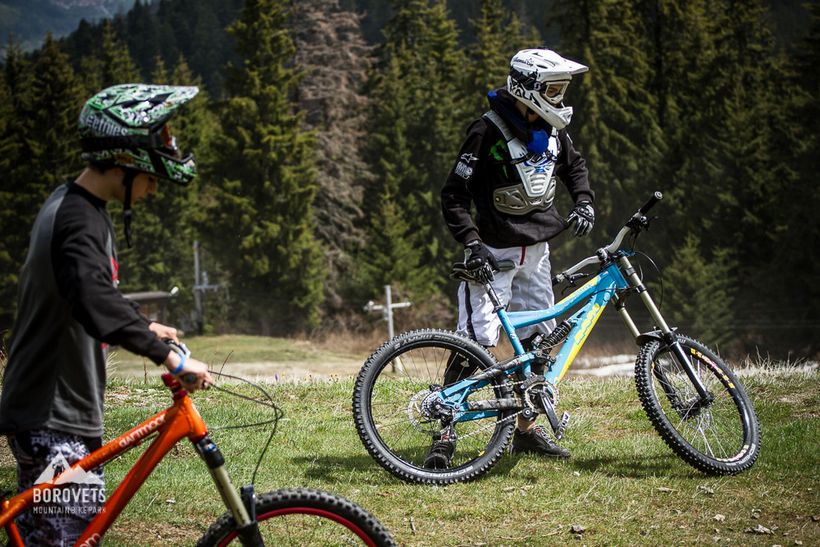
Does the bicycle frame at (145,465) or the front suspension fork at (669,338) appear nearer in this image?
the bicycle frame at (145,465)

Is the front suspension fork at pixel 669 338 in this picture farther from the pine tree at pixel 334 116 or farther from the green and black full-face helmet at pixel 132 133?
the pine tree at pixel 334 116

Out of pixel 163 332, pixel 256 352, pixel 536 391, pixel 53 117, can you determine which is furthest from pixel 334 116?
pixel 163 332

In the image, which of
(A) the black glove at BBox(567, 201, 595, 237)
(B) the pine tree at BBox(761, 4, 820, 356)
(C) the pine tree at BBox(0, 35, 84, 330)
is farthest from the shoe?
(C) the pine tree at BBox(0, 35, 84, 330)

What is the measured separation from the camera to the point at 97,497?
11.8 feet

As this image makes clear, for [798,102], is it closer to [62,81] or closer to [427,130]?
[427,130]

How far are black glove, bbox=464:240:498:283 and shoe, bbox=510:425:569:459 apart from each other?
4.43 ft

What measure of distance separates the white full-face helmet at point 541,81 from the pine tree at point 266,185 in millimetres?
42080

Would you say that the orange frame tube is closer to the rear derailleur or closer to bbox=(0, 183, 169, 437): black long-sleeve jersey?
bbox=(0, 183, 169, 437): black long-sleeve jersey

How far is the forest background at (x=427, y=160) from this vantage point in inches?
1716

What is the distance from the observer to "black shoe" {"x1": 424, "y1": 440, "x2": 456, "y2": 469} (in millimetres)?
5941

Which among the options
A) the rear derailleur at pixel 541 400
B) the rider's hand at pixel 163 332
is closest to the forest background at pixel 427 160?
the rear derailleur at pixel 541 400

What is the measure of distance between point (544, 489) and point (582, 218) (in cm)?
202

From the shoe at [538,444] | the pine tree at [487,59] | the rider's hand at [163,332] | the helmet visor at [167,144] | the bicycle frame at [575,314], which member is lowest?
the pine tree at [487,59]

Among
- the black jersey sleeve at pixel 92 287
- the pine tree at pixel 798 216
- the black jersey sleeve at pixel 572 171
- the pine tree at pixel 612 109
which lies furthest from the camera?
the pine tree at pixel 612 109
